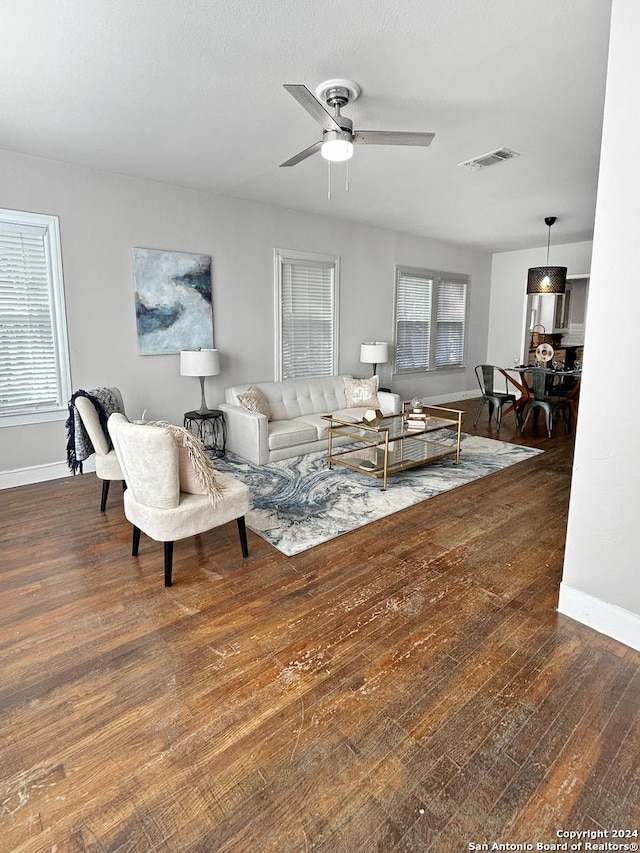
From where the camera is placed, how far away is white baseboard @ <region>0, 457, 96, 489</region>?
13.8 ft

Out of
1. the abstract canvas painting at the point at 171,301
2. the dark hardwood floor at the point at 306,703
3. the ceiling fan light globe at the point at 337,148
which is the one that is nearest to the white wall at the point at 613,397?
the dark hardwood floor at the point at 306,703

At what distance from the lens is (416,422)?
4691 millimetres

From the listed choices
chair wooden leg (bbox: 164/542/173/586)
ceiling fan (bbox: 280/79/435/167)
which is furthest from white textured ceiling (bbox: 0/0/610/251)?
chair wooden leg (bbox: 164/542/173/586)

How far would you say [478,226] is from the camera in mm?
6691

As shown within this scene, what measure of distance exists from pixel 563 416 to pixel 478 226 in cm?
327

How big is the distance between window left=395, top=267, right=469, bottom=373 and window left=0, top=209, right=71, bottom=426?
494 centimetres

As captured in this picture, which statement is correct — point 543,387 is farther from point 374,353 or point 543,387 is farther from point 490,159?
point 490,159

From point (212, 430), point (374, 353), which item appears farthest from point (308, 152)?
point (374, 353)

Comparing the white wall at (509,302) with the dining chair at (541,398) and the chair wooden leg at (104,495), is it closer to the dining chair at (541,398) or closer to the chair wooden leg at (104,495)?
the dining chair at (541,398)

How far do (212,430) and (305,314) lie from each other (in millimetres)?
2055

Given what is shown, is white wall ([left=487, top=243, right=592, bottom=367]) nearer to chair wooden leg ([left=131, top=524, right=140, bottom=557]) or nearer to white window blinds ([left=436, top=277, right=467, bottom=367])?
white window blinds ([left=436, top=277, right=467, bottom=367])

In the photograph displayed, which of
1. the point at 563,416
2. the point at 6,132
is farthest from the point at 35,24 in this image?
the point at 563,416

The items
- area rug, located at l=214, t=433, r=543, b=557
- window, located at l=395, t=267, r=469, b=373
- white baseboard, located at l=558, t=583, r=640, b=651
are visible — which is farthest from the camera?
window, located at l=395, t=267, r=469, b=373

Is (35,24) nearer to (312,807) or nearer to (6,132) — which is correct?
(6,132)
